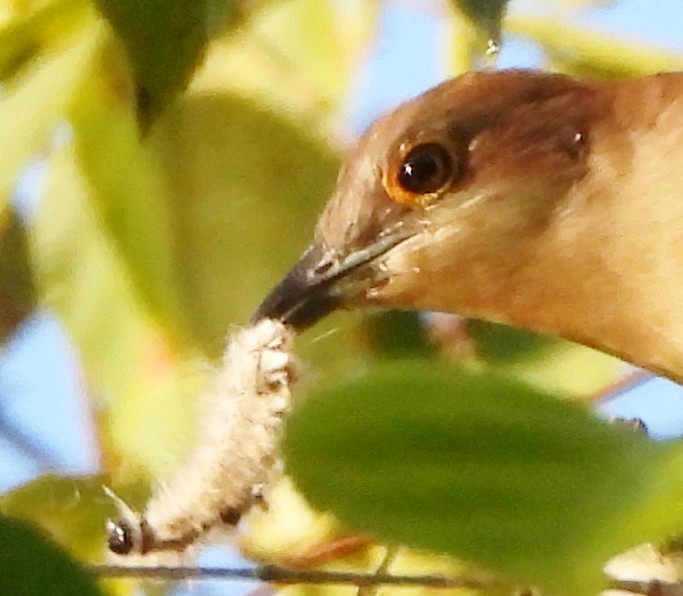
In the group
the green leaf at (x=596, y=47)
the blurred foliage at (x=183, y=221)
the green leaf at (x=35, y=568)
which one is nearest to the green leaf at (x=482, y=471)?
the green leaf at (x=35, y=568)

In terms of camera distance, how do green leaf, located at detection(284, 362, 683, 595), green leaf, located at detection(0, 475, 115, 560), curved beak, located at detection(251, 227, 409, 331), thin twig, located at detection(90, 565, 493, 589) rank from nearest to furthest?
green leaf, located at detection(284, 362, 683, 595) → thin twig, located at detection(90, 565, 493, 589) → green leaf, located at detection(0, 475, 115, 560) → curved beak, located at detection(251, 227, 409, 331)

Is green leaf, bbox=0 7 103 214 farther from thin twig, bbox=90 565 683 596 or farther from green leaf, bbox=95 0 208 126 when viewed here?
thin twig, bbox=90 565 683 596

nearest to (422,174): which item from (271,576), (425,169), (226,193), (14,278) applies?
(425,169)

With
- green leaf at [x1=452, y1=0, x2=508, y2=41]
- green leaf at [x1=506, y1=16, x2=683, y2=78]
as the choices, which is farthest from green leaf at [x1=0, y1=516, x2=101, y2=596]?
green leaf at [x1=506, y1=16, x2=683, y2=78]

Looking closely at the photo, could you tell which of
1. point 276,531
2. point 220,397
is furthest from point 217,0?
point 276,531

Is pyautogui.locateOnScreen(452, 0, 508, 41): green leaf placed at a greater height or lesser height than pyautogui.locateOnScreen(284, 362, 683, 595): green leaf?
greater

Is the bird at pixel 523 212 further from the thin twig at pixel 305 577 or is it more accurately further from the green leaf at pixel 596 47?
the thin twig at pixel 305 577
